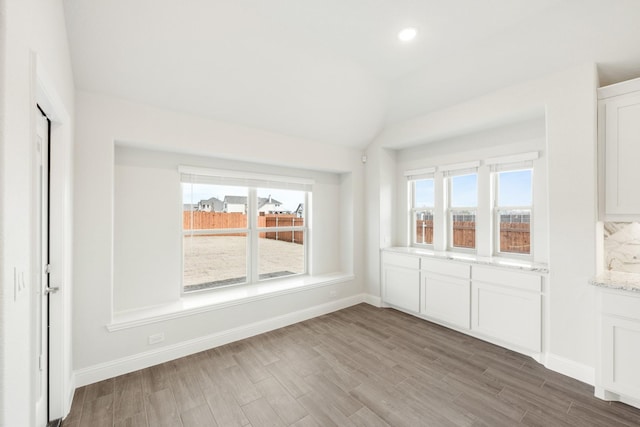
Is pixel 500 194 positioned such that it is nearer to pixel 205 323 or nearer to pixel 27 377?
pixel 205 323

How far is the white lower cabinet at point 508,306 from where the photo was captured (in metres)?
2.77

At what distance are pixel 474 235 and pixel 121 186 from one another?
437 cm

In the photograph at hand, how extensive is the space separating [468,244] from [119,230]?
170 inches

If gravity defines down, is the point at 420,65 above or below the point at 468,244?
above

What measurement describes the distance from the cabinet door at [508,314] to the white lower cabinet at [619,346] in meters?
0.54

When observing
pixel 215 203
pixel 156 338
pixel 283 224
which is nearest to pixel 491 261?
pixel 283 224

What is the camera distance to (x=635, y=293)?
2.07 meters

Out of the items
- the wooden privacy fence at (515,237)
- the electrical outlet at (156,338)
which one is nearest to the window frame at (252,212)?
the electrical outlet at (156,338)

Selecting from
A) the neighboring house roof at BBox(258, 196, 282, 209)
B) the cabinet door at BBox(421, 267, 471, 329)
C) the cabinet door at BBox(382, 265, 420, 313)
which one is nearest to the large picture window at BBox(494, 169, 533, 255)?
the cabinet door at BBox(421, 267, 471, 329)

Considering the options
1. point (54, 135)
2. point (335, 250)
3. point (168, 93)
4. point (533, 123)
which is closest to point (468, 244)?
point (533, 123)

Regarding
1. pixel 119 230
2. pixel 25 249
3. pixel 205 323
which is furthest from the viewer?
pixel 205 323

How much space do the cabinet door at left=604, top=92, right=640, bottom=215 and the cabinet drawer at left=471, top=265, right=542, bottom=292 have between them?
0.87 m

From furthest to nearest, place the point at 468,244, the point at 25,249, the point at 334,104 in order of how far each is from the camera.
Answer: the point at 468,244
the point at 334,104
the point at 25,249

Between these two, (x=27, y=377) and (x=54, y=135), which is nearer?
(x=27, y=377)
